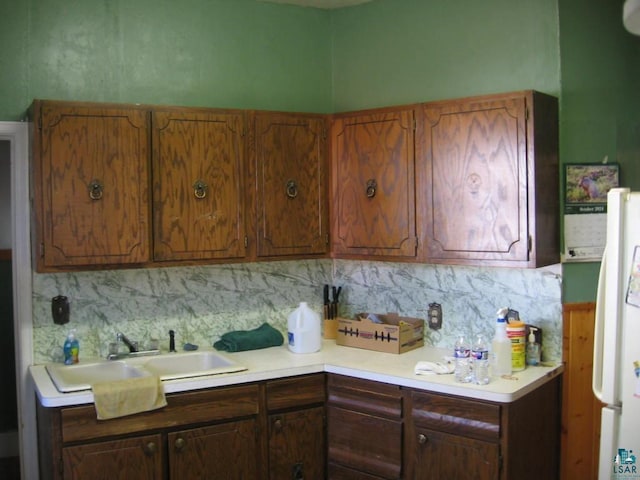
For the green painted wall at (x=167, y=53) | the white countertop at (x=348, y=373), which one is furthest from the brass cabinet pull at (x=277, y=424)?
the green painted wall at (x=167, y=53)

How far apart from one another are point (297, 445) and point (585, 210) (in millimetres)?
1728

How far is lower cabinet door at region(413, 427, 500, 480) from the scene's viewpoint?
9.04ft

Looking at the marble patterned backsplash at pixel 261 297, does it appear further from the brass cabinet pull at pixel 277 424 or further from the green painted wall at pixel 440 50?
the green painted wall at pixel 440 50

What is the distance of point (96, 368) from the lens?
3225 mm

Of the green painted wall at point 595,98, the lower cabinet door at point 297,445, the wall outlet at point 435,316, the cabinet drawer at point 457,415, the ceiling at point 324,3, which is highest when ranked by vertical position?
the ceiling at point 324,3

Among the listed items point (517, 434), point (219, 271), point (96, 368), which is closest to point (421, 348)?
point (517, 434)

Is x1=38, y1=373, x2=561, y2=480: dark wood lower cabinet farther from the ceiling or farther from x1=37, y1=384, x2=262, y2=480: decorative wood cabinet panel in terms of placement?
the ceiling

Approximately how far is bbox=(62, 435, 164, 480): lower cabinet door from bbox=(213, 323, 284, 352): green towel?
730 millimetres

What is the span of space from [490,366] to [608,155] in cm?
117

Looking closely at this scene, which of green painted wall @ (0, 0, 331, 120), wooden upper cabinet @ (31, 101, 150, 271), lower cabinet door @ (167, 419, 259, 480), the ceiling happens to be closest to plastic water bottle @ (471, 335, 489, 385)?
lower cabinet door @ (167, 419, 259, 480)

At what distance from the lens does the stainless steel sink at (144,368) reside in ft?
10.0

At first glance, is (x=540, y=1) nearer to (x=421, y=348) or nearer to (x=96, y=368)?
(x=421, y=348)

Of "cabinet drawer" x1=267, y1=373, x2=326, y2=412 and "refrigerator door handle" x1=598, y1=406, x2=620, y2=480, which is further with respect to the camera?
"cabinet drawer" x1=267, y1=373, x2=326, y2=412

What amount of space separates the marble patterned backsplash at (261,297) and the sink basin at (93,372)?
0.52 feet
